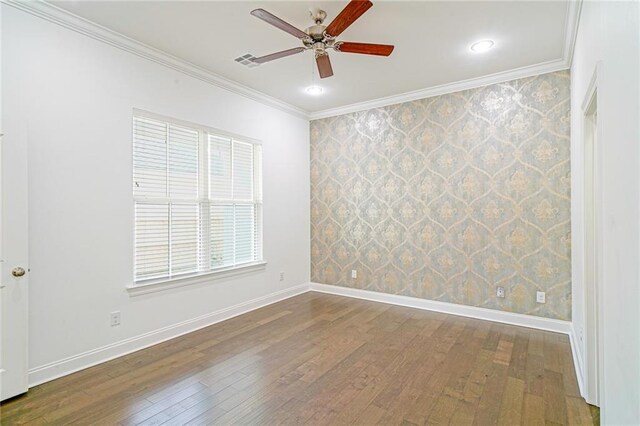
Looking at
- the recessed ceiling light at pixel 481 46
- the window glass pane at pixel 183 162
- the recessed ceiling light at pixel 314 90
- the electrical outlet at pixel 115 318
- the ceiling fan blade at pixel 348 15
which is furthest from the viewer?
the recessed ceiling light at pixel 314 90

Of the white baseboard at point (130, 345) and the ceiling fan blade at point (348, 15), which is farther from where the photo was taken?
the white baseboard at point (130, 345)

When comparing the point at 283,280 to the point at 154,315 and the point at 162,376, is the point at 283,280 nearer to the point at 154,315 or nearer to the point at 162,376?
A: the point at 154,315

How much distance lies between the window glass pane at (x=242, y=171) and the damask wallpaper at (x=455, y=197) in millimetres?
1316

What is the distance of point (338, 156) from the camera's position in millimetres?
5125

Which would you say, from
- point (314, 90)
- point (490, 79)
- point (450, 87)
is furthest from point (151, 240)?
point (490, 79)

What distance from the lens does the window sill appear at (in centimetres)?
312

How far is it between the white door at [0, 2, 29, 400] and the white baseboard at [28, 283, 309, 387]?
7.7 inches

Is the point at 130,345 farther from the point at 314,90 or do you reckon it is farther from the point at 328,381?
the point at 314,90

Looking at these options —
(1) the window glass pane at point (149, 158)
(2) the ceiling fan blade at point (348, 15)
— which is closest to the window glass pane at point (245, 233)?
(1) the window glass pane at point (149, 158)

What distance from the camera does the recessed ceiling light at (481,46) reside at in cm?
305

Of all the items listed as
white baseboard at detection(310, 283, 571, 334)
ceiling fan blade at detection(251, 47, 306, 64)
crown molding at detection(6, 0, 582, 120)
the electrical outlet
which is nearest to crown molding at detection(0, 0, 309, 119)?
crown molding at detection(6, 0, 582, 120)

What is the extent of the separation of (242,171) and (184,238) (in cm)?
120

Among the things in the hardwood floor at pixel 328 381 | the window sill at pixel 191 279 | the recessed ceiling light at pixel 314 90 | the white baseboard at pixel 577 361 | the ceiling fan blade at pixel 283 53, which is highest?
the recessed ceiling light at pixel 314 90

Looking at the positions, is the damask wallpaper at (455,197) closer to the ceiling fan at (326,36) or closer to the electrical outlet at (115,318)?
the ceiling fan at (326,36)
